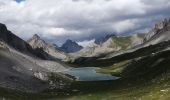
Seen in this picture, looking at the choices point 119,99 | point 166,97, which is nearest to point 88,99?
point 119,99

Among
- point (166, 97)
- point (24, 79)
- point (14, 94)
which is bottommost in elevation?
point (166, 97)

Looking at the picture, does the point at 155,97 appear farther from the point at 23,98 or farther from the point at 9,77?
the point at 9,77

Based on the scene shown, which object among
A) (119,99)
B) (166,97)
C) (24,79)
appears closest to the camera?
(166,97)

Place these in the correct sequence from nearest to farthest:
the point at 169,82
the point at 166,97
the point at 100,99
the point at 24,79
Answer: the point at 166,97, the point at 100,99, the point at 169,82, the point at 24,79

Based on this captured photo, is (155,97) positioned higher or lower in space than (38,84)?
lower

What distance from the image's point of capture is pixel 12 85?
586ft

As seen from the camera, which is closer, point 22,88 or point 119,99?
point 119,99

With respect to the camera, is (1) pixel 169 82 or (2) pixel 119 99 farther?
(1) pixel 169 82

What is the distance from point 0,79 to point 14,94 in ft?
132

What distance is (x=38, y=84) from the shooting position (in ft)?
641

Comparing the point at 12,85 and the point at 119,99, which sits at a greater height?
the point at 12,85

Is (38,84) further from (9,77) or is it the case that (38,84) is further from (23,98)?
(23,98)

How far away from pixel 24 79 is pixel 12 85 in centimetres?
2124

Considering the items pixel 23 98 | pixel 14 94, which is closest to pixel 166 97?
pixel 23 98
